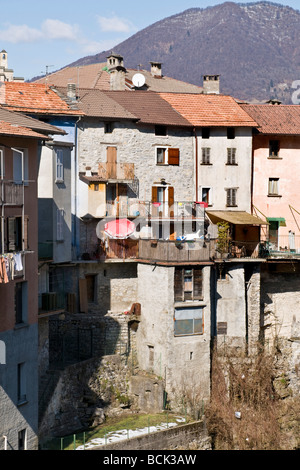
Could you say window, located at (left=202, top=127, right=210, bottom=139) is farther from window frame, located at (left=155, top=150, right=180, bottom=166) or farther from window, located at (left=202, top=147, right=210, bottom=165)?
window frame, located at (left=155, top=150, right=180, bottom=166)

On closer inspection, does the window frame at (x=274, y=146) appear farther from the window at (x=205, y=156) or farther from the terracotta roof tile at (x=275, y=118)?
the window at (x=205, y=156)

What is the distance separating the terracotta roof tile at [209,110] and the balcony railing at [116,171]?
5923 mm

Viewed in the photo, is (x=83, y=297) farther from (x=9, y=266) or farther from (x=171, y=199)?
(x=9, y=266)

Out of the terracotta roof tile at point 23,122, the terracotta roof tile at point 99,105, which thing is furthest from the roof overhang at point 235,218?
the terracotta roof tile at point 23,122

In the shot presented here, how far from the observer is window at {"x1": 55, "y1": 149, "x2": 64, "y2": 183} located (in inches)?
1950

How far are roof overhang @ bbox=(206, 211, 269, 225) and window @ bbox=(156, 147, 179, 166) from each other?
14.5 feet

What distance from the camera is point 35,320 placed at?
44156 millimetres

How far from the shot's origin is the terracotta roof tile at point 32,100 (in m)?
54.6

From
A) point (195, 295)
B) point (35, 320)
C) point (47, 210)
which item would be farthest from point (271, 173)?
point (35, 320)

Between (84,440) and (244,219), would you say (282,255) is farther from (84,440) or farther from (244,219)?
(84,440)

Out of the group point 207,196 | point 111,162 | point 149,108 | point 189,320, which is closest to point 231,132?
point 207,196

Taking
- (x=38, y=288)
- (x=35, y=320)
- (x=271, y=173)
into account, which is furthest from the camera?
(x=271, y=173)

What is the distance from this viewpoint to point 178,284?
5353 cm

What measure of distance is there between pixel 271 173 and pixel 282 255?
254 inches
